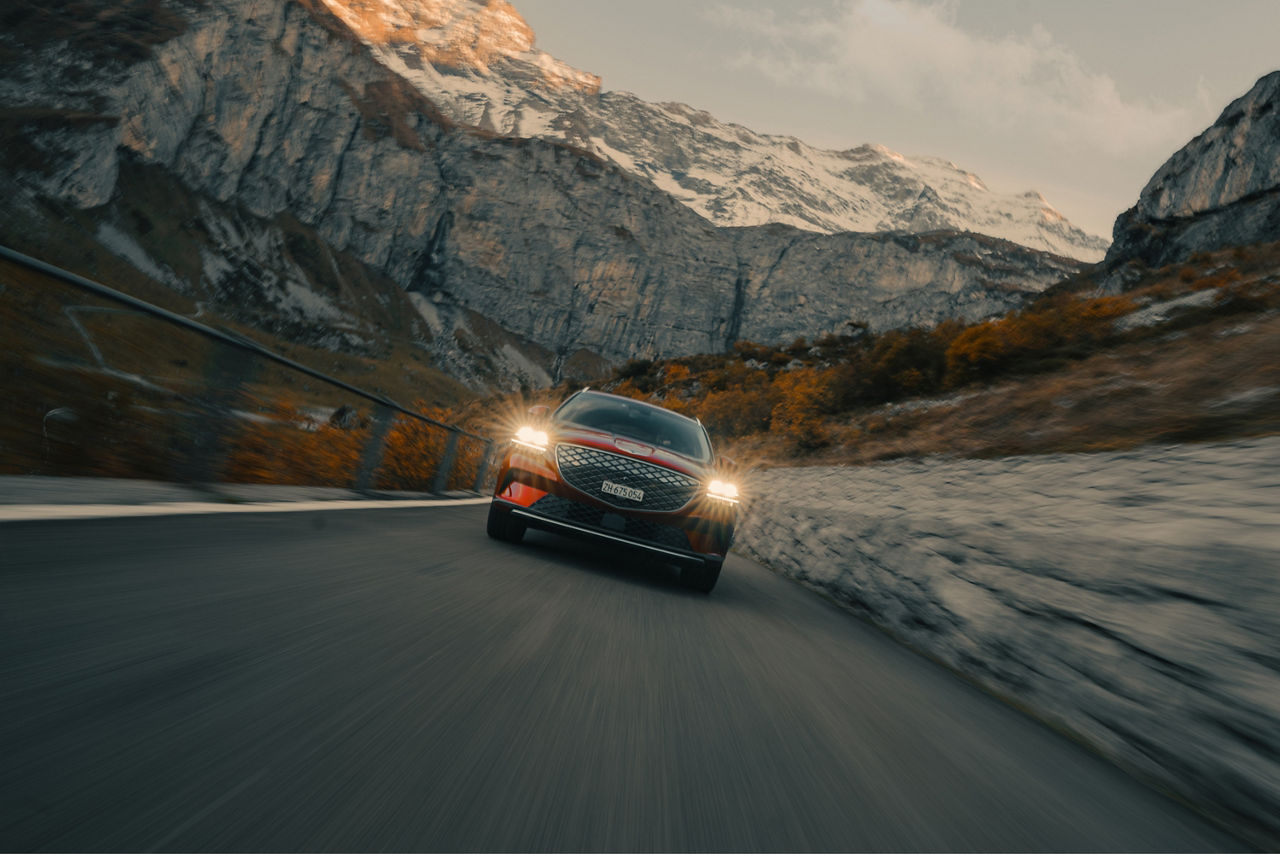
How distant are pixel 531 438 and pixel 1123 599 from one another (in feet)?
14.5

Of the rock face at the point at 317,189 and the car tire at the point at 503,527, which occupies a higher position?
the rock face at the point at 317,189

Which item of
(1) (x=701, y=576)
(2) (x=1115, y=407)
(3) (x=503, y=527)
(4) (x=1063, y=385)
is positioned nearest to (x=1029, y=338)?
(4) (x=1063, y=385)

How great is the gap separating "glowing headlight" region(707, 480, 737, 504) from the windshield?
1.96 feet

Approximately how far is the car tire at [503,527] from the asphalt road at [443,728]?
1.93 meters

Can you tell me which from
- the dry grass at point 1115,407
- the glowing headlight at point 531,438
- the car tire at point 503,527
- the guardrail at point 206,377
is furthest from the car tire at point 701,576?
the dry grass at point 1115,407

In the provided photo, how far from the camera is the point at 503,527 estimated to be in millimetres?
6867

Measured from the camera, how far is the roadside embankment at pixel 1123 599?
297 centimetres

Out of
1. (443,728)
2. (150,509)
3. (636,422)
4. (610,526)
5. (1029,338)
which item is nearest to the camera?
(443,728)

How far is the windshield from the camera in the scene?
7391mm

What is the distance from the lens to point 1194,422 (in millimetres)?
6762

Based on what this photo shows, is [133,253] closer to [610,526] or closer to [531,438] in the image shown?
[531,438]

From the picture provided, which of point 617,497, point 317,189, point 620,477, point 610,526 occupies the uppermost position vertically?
point 317,189

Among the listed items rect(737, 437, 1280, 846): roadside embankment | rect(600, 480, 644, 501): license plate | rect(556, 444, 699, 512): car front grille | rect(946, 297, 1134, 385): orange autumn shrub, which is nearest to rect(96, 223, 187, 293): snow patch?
rect(946, 297, 1134, 385): orange autumn shrub

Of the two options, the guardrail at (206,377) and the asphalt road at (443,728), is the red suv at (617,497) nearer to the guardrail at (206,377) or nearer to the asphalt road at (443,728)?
the asphalt road at (443,728)
